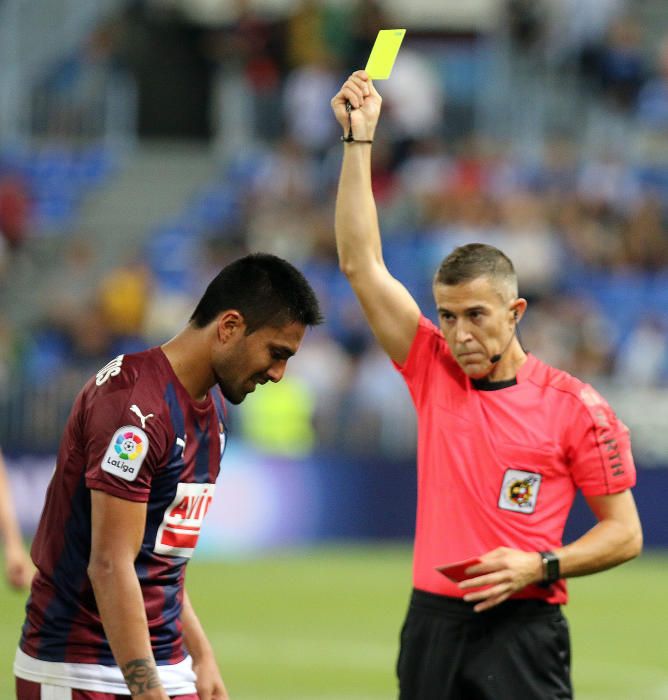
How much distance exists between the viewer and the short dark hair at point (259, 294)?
15.0ft

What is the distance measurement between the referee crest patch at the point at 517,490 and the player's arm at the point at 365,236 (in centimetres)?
62

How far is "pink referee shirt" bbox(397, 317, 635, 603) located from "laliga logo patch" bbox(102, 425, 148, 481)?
1336mm

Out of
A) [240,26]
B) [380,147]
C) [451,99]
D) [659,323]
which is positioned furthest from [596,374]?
[240,26]

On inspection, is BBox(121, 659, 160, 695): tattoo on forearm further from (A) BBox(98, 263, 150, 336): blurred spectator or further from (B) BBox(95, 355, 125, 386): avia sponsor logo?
(A) BBox(98, 263, 150, 336): blurred spectator

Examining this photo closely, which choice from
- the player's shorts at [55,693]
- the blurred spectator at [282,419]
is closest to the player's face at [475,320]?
the player's shorts at [55,693]

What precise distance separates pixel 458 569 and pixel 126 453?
1.25 meters

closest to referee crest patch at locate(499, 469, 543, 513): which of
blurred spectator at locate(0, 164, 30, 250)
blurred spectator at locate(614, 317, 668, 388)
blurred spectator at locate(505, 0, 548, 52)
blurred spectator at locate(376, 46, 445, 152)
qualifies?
blurred spectator at locate(614, 317, 668, 388)

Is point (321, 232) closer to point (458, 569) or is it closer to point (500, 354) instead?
point (500, 354)

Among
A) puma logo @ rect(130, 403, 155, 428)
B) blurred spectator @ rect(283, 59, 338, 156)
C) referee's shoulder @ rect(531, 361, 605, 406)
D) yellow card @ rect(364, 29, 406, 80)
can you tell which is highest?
blurred spectator @ rect(283, 59, 338, 156)

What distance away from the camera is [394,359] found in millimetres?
5703

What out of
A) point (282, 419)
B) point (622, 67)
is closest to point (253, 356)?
point (282, 419)

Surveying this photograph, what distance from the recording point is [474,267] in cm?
537

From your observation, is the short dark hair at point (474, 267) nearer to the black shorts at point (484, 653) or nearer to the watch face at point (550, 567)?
the watch face at point (550, 567)

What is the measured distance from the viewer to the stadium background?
13.7m
